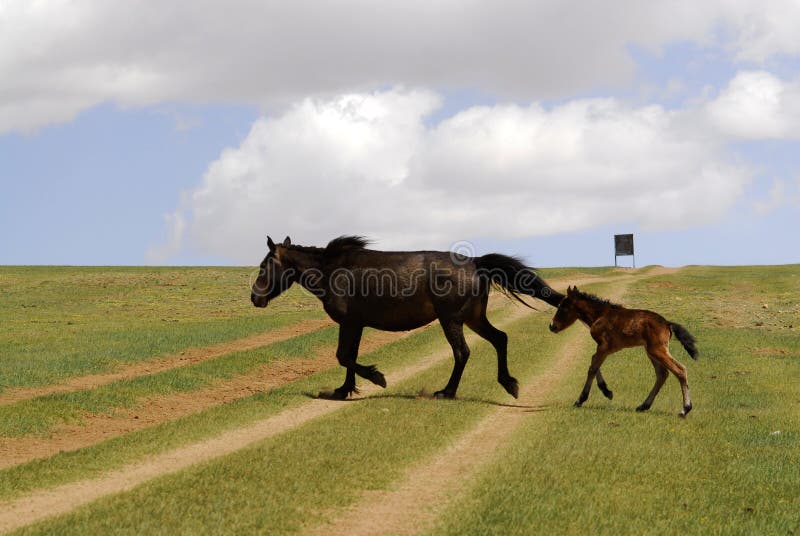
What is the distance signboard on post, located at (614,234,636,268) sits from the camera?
275 feet

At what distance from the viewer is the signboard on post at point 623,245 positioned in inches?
3297

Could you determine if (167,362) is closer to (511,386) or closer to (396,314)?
(396,314)

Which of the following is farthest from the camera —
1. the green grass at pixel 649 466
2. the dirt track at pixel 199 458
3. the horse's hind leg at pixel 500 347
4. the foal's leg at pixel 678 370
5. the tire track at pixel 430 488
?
the horse's hind leg at pixel 500 347

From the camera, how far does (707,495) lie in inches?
394

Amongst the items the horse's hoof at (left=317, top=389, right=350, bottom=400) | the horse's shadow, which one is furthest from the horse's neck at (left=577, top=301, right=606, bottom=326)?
the horse's hoof at (left=317, top=389, right=350, bottom=400)

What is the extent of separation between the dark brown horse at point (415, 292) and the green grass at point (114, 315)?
8.44m

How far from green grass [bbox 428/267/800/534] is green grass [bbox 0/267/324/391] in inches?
527

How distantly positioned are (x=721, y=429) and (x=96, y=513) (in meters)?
9.66

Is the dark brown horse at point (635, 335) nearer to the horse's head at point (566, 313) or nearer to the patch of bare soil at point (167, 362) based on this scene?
the horse's head at point (566, 313)

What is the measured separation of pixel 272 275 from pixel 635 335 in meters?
7.15

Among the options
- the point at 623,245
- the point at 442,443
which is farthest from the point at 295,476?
the point at 623,245

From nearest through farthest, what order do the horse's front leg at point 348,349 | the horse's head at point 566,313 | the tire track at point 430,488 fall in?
1. the tire track at point 430,488
2. the horse's head at point 566,313
3. the horse's front leg at point 348,349

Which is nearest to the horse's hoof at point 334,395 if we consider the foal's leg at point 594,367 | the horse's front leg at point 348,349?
the horse's front leg at point 348,349

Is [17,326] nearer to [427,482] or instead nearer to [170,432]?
[170,432]
